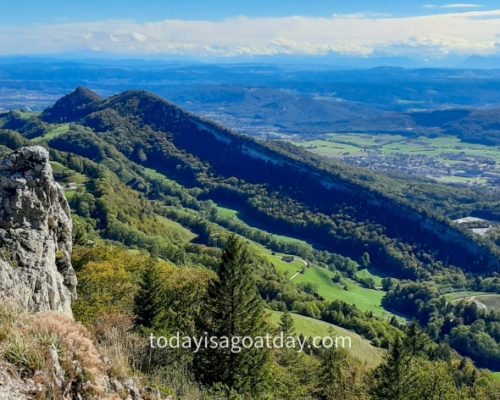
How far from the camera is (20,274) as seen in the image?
65.0 feet

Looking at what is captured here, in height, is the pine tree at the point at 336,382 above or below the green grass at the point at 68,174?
above

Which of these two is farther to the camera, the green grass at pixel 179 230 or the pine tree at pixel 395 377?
the green grass at pixel 179 230

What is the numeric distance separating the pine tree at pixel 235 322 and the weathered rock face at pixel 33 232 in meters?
11.4

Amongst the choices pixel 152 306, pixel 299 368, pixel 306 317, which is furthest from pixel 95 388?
pixel 306 317

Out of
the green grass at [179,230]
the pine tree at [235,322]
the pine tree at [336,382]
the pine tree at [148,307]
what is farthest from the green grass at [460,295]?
the pine tree at [148,307]

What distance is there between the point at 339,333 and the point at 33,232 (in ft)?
296

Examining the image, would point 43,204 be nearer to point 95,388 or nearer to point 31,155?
point 31,155

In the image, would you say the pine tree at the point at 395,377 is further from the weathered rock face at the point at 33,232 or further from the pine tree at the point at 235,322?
the weathered rock face at the point at 33,232

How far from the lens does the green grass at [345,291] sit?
530 ft

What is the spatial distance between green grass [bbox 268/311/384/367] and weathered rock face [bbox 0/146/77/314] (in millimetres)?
70556

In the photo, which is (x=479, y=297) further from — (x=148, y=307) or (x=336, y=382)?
(x=148, y=307)

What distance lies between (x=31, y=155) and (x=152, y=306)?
16.6 m

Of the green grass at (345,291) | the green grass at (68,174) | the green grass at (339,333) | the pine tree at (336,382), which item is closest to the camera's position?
the pine tree at (336,382)

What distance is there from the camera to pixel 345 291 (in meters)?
172
